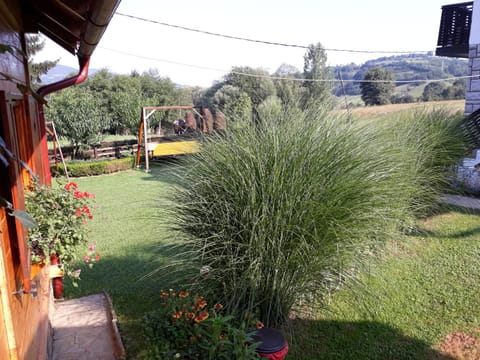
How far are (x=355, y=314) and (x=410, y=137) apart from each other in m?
2.96

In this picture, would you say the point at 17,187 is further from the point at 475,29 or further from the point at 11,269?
the point at 475,29

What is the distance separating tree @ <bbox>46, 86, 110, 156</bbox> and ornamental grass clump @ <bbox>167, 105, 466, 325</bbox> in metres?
11.0

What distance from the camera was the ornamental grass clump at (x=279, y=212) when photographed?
98.1 inches

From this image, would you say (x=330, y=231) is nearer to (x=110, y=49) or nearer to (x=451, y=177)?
(x=451, y=177)

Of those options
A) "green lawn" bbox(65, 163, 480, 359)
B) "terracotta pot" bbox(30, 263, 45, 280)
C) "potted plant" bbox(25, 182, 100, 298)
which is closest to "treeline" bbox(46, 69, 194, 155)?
"green lawn" bbox(65, 163, 480, 359)

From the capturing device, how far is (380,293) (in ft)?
10.9

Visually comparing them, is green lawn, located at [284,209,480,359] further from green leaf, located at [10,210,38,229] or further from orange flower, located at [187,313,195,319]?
green leaf, located at [10,210,38,229]

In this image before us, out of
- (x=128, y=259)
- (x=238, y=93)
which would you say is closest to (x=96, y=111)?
(x=238, y=93)

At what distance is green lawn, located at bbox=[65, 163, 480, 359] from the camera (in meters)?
2.69

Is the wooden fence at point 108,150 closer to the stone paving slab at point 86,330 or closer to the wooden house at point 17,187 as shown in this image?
the stone paving slab at point 86,330

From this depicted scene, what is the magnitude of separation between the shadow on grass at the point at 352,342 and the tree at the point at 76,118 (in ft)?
38.8

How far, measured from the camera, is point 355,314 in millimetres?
3037

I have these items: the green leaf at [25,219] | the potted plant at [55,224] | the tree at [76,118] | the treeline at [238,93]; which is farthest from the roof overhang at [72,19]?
the tree at [76,118]

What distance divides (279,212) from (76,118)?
11890mm
